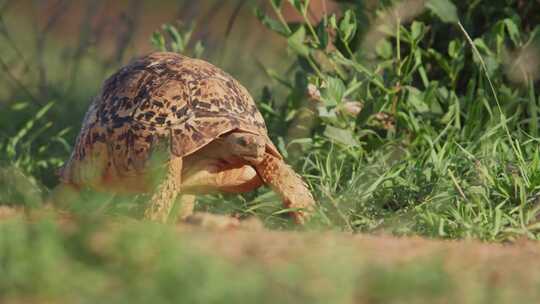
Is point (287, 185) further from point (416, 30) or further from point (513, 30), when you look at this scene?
point (513, 30)

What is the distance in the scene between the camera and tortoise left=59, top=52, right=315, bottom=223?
4363 millimetres

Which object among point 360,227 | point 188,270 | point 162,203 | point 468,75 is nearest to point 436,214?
point 360,227

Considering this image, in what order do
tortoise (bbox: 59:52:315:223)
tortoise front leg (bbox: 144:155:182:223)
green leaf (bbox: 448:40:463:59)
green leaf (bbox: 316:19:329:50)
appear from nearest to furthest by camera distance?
tortoise front leg (bbox: 144:155:182:223)
tortoise (bbox: 59:52:315:223)
green leaf (bbox: 316:19:329:50)
green leaf (bbox: 448:40:463:59)

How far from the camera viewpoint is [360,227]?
437cm

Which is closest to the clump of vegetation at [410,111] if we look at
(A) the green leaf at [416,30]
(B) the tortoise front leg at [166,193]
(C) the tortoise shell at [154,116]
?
(A) the green leaf at [416,30]

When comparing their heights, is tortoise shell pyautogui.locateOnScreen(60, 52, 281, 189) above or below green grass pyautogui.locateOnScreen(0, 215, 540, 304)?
below

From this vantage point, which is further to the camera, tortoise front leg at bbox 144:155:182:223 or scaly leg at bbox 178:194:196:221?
scaly leg at bbox 178:194:196:221

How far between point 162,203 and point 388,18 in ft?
5.88

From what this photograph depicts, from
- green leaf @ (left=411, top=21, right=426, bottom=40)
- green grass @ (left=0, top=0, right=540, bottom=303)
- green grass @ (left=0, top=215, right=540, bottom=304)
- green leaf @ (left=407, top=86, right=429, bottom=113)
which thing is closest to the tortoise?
green grass @ (left=0, top=0, right=540, bottom=303)

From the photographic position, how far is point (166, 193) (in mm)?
4258

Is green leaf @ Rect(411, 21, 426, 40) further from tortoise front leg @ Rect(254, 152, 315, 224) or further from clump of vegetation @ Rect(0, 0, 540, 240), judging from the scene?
tortoise front leg @ Rect(254, 152, 315, 224)

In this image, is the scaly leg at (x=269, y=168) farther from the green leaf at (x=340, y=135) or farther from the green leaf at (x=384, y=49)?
the green leaf at (x=384, y=49)

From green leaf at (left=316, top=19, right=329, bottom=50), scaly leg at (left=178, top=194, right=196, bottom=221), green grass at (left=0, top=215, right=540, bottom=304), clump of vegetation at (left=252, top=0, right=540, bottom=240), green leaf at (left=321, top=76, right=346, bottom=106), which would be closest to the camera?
green grass at (left=0, top=215, right=540, bottom=304)

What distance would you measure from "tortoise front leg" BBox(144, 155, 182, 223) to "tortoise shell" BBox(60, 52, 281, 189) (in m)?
0.06
